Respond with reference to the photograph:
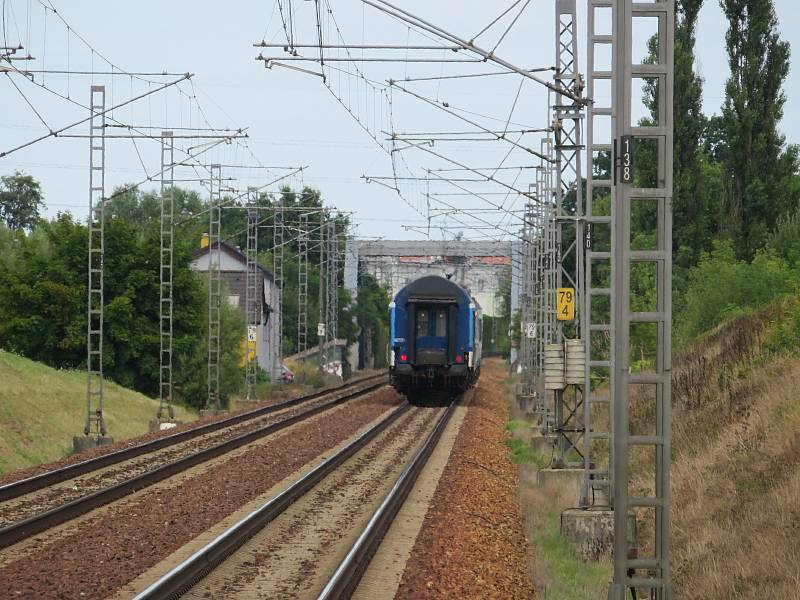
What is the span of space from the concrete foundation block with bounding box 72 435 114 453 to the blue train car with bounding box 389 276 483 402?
12915 millimetres

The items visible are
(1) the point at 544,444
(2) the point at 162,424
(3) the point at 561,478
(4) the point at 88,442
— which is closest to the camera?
(3) the point at 561,478

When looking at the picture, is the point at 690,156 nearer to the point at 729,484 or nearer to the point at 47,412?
the point at 47,412

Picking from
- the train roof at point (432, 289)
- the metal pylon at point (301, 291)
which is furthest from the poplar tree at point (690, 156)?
the metal pylon at point (301, 291)

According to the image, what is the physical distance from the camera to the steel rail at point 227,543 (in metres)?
10.5

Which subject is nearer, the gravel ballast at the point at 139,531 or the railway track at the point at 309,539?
the railway track at the point at 309,539

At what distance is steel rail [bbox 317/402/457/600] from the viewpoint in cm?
1075

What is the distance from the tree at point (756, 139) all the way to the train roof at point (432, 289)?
9076mm

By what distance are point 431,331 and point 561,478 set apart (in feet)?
63.9

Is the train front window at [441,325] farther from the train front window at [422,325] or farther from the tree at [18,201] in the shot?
the tree at [18,201]

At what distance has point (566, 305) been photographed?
19422 mm

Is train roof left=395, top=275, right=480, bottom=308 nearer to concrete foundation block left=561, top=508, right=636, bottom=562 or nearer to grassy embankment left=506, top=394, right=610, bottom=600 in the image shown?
grassy embankment left=506, top=394, right=610, bottom=600

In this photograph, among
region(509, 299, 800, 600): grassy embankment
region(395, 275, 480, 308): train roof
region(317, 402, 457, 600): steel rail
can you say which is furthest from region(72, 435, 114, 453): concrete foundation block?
region(395, 275, 480, 308): train roof

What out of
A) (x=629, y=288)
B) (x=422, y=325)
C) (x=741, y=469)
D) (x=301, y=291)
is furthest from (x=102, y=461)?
(x=301, y=291)

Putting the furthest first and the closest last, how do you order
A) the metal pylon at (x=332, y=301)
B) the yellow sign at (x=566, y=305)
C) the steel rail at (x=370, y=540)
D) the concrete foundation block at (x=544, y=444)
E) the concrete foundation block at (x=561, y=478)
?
the metal pylon at (x=332, y=301), the concrete foundation block at (x=544, y=444), the yellow sign at (x=566, y=305), the concrete foundation block at (x=561, y=478), the steel rail at (x=370, y=540)
